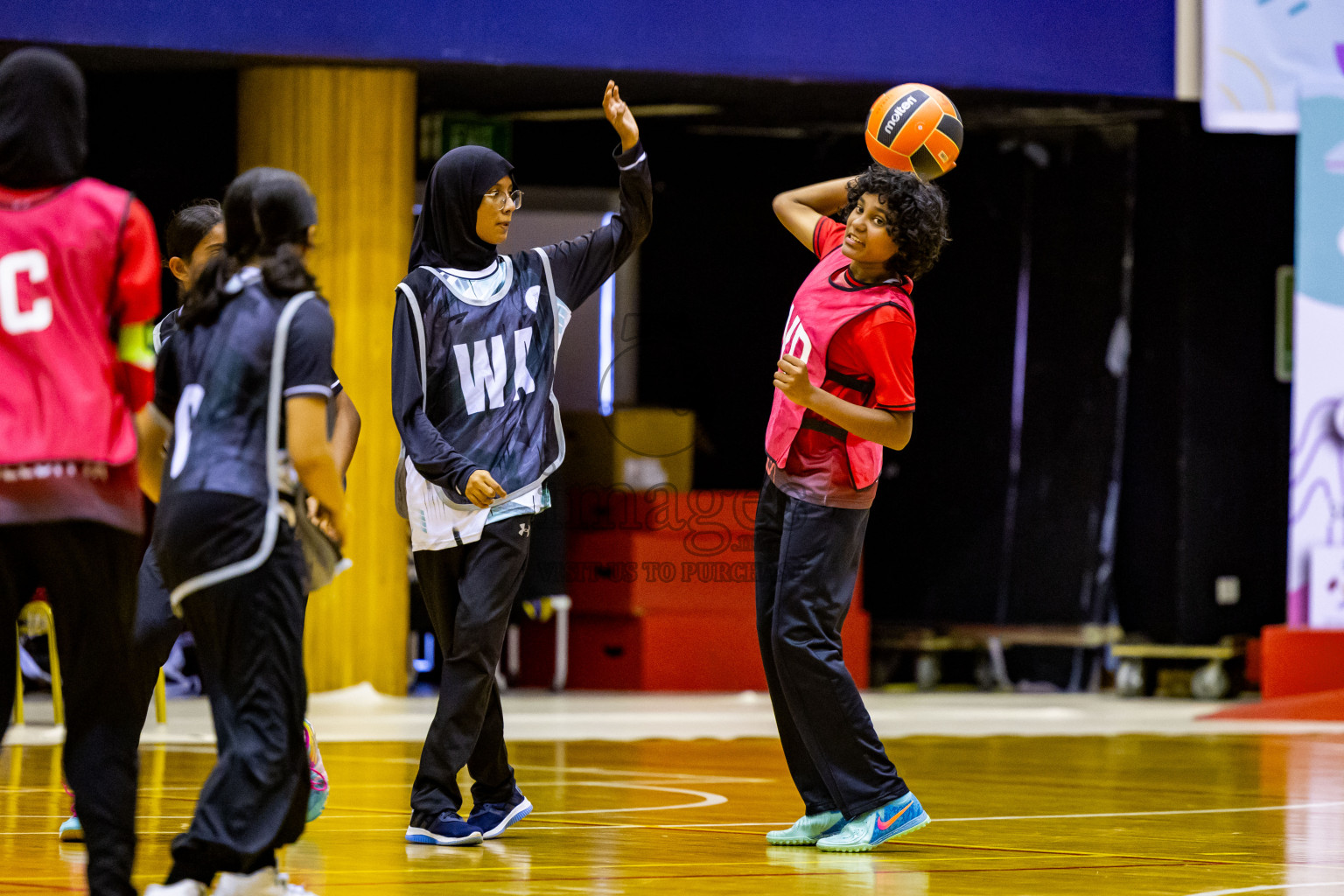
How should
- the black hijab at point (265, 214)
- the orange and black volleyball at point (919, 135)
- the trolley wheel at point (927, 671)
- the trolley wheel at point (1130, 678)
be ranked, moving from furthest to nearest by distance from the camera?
the trolley wheel at point (927, 671)
the trolley wheel at point (1130, 678)
the orange and black volleyball at point (919, 135)
the black hijab at point (265, 214)

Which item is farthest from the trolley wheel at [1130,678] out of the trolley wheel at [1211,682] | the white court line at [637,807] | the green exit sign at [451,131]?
the white court line at [637,807]

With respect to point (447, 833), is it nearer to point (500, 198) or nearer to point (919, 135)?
point (500, 198)

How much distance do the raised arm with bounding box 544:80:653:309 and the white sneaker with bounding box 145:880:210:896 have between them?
2.12 metres

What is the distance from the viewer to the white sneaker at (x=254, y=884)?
3.42 m

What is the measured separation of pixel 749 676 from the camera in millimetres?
11555

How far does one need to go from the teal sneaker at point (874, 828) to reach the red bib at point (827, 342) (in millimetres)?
784

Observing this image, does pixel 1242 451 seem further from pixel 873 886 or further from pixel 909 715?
pixel 873 886

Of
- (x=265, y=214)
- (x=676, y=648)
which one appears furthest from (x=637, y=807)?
(x=676, y=648)

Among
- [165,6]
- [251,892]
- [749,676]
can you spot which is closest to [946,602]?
[749,676]

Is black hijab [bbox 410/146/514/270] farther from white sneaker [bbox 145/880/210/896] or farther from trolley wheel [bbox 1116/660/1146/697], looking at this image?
trolley wheel [bbox 1116/660/1146/697]

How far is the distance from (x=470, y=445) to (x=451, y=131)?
7.09 meters

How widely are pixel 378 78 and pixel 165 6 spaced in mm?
1204

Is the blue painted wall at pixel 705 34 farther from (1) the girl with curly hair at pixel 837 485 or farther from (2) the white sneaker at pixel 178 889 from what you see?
(2) the white sneaker at pixel 178 889

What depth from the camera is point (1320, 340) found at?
10531 mm
